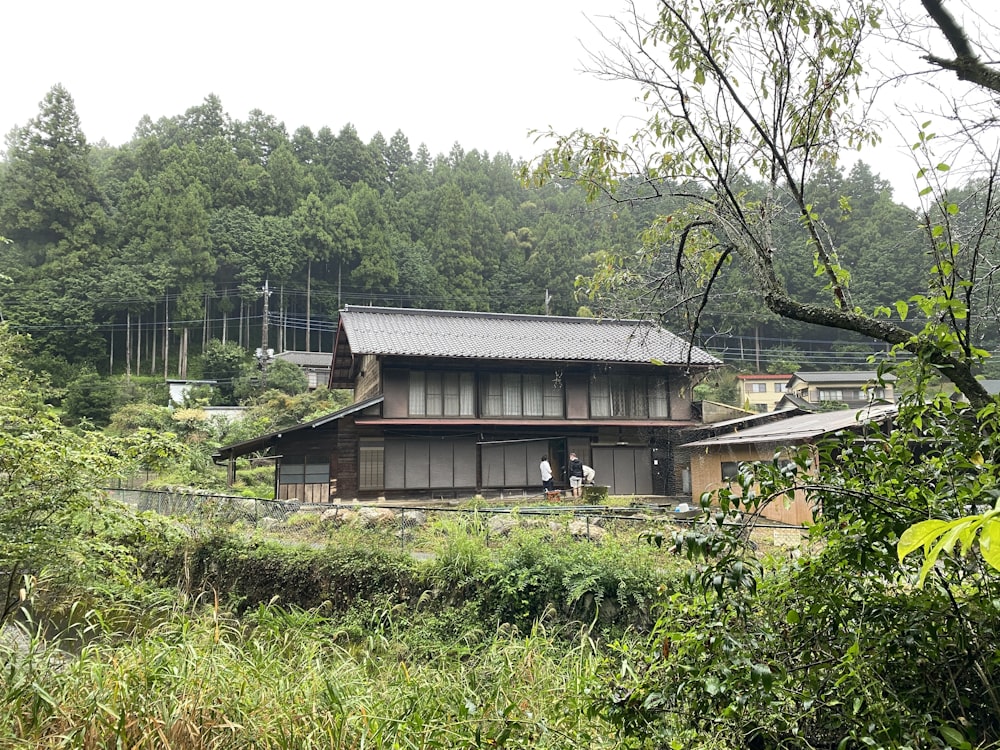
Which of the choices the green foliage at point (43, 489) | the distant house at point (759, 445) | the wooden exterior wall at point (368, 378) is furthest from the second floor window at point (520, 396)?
the green foliage at point (43, 489)

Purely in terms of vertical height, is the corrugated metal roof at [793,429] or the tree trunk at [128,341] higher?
the tree trunk at [128,341]

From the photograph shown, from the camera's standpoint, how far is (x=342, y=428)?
58.7 feet

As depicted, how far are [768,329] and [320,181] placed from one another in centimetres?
3311

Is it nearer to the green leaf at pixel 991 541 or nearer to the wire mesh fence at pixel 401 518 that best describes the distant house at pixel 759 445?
the wire mesh fence at pixel 401 518

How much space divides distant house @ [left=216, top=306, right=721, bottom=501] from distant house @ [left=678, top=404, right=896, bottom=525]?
214 cm

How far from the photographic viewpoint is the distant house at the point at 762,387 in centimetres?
Answer: 3547

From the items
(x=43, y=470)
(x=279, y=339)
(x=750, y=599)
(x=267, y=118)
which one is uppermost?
(x=267, y=118)

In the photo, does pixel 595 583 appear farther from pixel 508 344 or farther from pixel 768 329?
pixel 768 329

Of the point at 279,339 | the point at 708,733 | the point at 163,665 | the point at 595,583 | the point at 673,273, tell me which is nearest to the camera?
the point at 708,733

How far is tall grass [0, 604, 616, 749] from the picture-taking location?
10.6 ft

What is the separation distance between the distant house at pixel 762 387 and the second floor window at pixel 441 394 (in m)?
21.5

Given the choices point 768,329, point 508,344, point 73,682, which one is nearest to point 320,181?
point 508,344

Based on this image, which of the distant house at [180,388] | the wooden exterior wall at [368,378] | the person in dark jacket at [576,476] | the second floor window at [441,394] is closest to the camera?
the person in dark jacket at [576,476]

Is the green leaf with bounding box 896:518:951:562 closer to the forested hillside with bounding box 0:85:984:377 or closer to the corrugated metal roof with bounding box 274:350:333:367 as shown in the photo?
the forested hillside with bounding box 0:85:984:377
